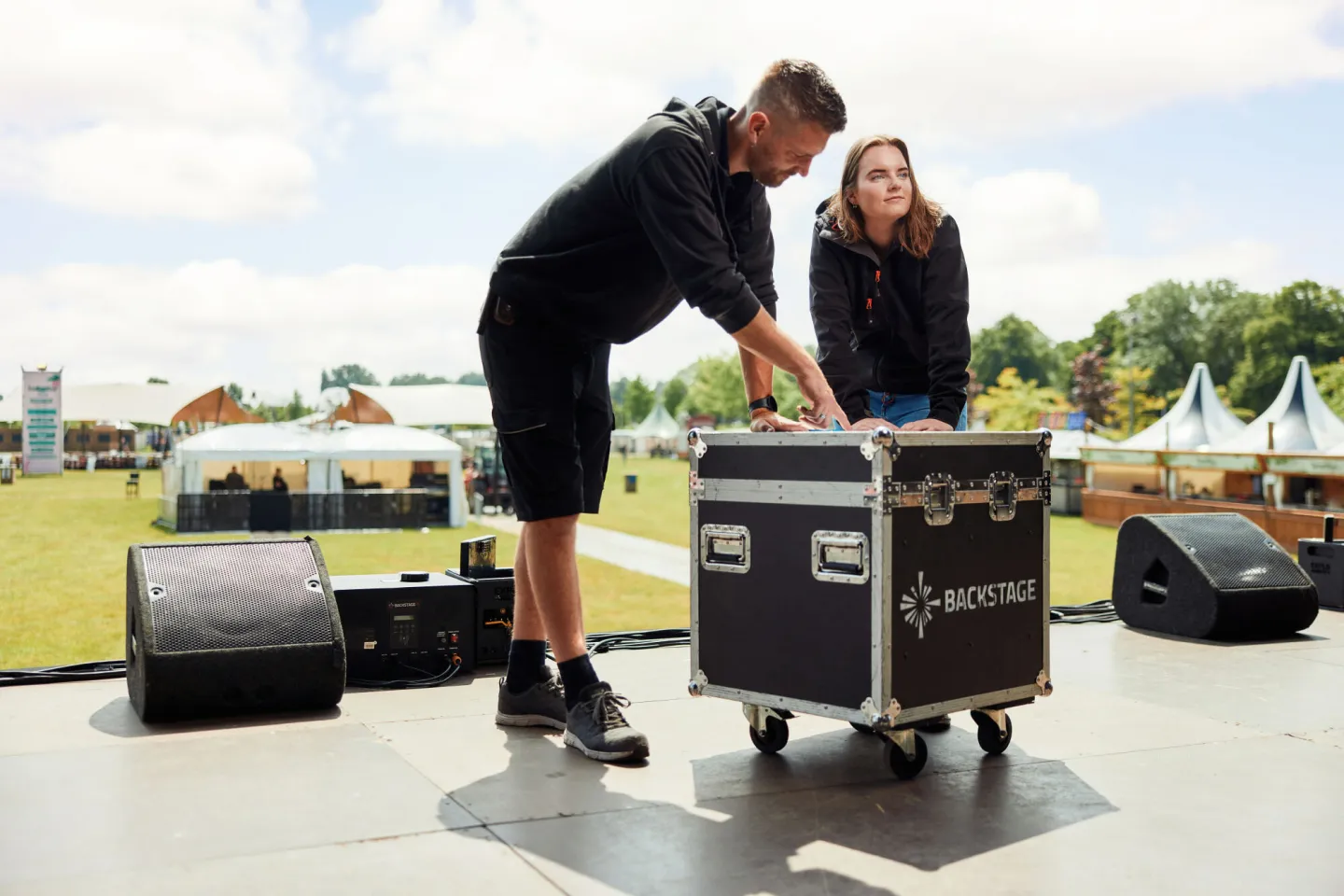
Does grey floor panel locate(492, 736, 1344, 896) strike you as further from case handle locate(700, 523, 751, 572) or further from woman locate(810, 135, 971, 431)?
woman locate(810, 135, 971, 431)

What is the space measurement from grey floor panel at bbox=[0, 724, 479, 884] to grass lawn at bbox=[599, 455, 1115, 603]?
3.91 meters

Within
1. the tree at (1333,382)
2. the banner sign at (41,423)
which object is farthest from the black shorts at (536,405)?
the tree at (1333,382)

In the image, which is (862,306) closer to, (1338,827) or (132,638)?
(1338,827)

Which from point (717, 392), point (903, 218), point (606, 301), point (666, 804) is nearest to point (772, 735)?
point (666, 804)

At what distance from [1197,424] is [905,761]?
2525 cm

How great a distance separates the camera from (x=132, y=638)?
324 centimetres

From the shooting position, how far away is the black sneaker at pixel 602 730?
Answer: 104 inches

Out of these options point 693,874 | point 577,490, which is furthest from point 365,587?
point 693,874

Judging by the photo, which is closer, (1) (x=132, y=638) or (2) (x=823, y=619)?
(2) (x=823, y=619)

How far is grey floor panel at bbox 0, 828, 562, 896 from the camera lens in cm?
185

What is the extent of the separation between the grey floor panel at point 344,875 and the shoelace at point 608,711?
25.3 inches

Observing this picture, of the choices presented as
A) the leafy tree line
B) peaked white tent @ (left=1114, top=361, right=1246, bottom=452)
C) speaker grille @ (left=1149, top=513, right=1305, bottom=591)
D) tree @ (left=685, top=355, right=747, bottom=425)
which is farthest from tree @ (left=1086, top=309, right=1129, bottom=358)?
speaker grille @ (left=1149, top=513, right=1305, bottom=591)

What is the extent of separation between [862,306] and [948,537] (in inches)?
33.9

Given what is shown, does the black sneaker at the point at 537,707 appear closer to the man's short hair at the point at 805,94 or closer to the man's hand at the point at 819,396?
the man's hand at the point at 819,396
